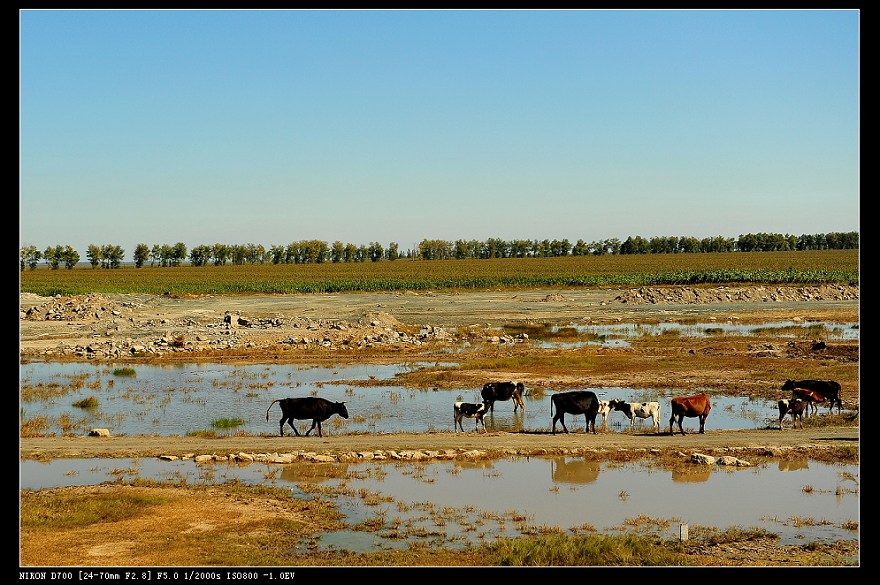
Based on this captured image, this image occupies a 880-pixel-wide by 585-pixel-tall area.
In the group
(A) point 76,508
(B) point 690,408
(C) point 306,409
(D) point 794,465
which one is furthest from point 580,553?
(C) point 306,409

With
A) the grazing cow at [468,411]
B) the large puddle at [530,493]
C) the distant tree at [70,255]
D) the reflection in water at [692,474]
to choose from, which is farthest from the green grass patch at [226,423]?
the distant tree at [70,255]

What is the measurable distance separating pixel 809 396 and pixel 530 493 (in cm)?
1247

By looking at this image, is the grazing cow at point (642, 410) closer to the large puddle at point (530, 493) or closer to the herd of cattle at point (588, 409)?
the herd of cattle at point (588, 409)

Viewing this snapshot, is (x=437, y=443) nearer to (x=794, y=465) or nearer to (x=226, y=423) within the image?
(x=226, y=423)

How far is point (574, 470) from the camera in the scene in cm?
1922

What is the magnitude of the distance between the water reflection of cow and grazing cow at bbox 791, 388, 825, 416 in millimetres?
8724

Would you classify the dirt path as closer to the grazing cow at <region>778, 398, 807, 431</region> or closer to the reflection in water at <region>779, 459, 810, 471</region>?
the grazing cow at <region>778, 398, 807, 431</region>

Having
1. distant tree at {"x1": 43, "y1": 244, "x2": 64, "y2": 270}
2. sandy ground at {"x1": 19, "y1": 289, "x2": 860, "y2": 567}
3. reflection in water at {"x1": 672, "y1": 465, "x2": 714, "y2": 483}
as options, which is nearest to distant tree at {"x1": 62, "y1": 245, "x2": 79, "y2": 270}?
distant tree at {"x1": 43, "y1": 244, "x2": 64, "y2": 270}

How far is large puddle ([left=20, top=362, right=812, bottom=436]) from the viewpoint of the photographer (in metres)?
24.9

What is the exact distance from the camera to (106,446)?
21.5m

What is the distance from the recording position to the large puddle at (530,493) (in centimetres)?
1494

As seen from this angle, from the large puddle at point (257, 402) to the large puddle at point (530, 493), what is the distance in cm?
470
